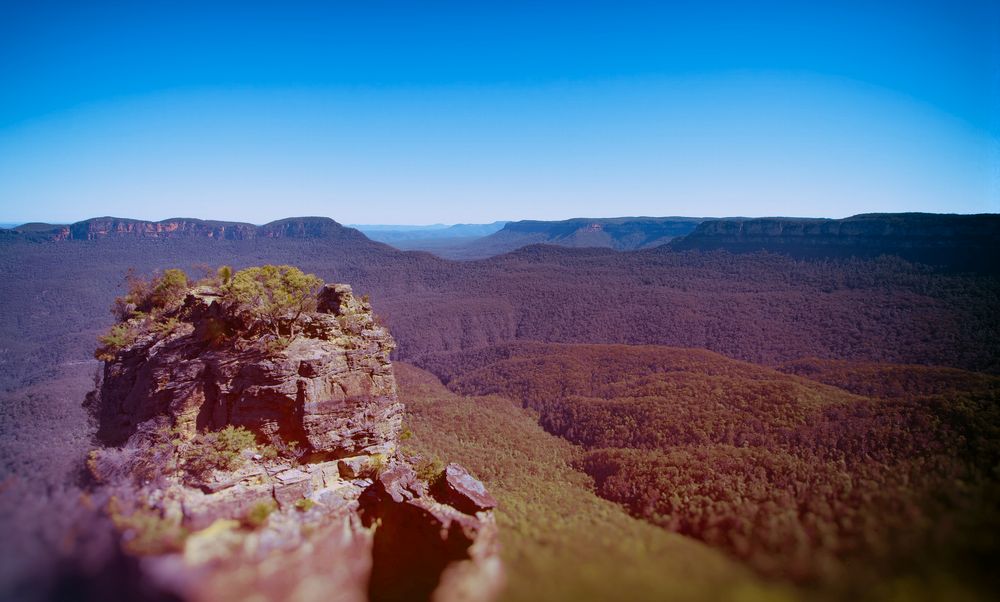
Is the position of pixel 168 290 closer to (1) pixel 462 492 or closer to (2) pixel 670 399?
(1) pixel 462 492

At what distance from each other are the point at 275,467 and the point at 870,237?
506ft

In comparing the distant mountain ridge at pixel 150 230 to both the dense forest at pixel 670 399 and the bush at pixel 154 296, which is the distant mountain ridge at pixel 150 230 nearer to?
the dense forest at pixel 670 399

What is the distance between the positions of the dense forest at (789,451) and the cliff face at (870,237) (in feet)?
233

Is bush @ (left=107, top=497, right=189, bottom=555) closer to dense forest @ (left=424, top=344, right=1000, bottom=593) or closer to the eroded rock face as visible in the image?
the eroded rock face

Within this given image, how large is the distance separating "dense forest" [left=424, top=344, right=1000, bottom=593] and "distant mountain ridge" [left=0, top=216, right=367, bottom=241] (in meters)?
151

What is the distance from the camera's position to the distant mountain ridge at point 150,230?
14025cm

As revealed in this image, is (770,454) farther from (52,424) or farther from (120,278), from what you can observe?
(120,278)

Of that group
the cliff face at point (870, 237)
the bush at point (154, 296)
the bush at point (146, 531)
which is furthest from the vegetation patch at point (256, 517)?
the cliff face at point (870, 237)

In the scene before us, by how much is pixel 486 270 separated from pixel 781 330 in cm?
9673

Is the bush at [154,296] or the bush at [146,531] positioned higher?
the bush at [154,296]

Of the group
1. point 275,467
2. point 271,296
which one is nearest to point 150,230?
point 271,296

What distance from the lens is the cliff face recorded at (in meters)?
97.2


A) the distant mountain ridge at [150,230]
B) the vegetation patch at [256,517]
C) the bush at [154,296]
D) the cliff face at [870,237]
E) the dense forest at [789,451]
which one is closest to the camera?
the dense forest at [789,451]

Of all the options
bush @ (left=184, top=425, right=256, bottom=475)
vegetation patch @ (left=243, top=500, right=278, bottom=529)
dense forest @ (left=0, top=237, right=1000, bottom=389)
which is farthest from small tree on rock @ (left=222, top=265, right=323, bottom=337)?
dense forest @ (left=0, top=237, right=1000, bottom=389)
